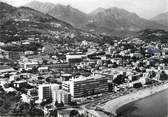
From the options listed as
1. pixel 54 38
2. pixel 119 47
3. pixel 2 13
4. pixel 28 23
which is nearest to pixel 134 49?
pixel 119 47

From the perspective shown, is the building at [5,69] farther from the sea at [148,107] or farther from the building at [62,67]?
the sea at [148,107]

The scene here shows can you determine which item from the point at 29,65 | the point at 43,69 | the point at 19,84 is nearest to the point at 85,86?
the point at 19,84

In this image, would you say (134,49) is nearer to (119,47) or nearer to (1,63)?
(119,47)

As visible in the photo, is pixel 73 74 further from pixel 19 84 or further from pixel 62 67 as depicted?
pixel 19 84

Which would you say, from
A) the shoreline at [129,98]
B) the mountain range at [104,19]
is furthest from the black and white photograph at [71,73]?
the mountain range at [104,19]

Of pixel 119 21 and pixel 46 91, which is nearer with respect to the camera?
pixel 46 91

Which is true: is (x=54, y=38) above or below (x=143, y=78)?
above

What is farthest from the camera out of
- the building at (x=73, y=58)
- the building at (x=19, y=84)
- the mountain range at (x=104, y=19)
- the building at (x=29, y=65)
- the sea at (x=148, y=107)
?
the mountain range at (x=104, y=19)
